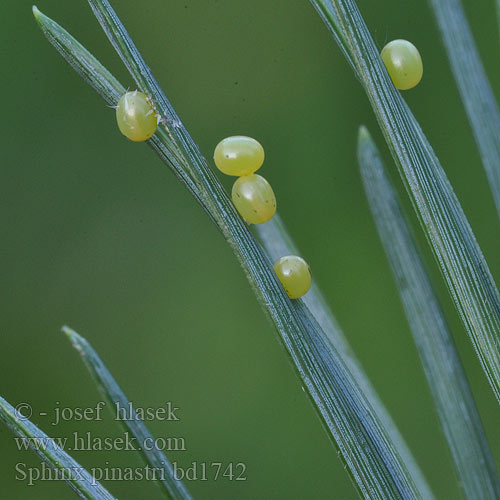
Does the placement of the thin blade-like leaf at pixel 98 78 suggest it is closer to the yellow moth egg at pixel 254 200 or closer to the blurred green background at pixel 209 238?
the yellow moth egg at pixel 254 200

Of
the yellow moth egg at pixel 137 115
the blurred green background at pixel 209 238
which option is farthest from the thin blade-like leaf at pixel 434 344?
the blurred green background at pixel 209 238

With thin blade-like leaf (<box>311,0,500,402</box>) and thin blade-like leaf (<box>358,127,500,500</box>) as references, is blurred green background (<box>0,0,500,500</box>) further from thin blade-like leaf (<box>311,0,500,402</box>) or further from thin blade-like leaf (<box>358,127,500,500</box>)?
thin blade-like leaf (<box>311,0,500,402</box>)

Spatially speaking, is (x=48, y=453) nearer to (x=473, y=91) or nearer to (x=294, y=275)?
(x=294, y=275)

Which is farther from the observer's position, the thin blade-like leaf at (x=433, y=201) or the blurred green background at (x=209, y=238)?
the blurred green background at (x=209, y=238)

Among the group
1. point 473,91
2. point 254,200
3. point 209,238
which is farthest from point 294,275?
point 209,238

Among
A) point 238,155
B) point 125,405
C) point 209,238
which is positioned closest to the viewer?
point 125,405

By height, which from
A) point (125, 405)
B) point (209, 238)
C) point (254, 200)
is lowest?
point (125, 405)

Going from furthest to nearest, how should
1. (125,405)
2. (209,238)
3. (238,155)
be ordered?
(209,238) → (238,155) → (125,405)
